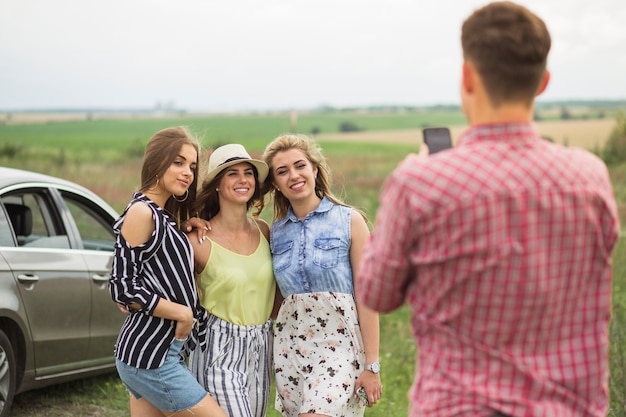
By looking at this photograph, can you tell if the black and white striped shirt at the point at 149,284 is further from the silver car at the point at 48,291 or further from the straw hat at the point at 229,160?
the silver car at the point at 48,291

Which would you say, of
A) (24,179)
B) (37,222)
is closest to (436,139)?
(24,179)

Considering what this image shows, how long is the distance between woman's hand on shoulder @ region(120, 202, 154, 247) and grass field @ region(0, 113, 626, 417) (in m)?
0.71

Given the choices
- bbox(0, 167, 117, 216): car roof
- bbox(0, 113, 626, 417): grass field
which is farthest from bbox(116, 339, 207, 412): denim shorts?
bbox(0, 167, 117, 216): car roof

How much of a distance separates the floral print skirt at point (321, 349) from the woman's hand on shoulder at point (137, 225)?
2.59 ft

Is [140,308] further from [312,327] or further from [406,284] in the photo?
[406,284]

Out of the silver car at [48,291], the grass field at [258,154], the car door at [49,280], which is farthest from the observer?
the grass field at [258,154]

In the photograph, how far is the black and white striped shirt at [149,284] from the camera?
3.79m

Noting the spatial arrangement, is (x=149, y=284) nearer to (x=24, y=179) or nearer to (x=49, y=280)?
(x=49, y=280)

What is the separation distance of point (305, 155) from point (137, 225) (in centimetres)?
99

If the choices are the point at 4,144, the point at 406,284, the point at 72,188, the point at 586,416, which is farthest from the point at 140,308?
the point at 4,144

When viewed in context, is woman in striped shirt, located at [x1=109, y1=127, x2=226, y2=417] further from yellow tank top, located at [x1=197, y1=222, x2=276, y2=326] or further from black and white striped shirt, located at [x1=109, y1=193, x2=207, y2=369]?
yellow tank top, located at [x1=197, y1=222, x2=276, y2=326]

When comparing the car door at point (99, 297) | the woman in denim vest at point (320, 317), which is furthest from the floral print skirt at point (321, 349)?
the car door at point (99, 297)

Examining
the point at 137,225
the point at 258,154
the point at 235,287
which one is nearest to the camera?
the point at 137,225

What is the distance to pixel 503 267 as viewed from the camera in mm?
2121
